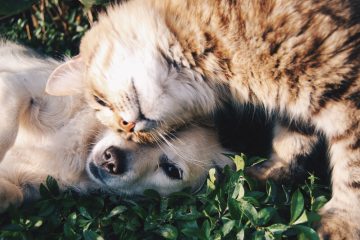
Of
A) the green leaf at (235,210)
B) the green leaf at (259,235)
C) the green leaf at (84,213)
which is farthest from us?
the green leaf at (84,213)

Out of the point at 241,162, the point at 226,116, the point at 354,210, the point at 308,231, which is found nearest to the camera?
the point at 308,231

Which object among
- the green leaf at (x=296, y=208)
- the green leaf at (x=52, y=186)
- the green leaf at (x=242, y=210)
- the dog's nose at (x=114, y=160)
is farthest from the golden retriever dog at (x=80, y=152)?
the green leaf at (x=296, y=208)

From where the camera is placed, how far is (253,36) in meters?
2.24

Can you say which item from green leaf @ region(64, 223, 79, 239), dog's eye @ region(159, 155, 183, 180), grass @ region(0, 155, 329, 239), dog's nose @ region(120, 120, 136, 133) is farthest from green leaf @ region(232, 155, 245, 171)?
green leaf @ region(64, 223, 79, 239)

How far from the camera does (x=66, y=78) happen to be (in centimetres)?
276

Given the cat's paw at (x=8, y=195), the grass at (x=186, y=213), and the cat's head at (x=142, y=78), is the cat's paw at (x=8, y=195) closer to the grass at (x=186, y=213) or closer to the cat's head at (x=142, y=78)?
the grass at (x=186, y=213)

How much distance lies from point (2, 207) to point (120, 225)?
614 mm

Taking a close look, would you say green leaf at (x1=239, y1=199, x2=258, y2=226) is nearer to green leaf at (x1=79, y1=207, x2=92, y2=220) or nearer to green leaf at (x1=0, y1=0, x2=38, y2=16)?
green leaf at (x1=79, y1=207, x2=92, y2=220)

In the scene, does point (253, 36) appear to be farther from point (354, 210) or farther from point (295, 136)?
point (354, 210)

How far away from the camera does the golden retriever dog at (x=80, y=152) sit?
273 cm

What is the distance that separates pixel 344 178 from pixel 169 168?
3.01ft

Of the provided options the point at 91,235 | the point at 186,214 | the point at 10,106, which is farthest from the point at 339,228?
the point at 10,106

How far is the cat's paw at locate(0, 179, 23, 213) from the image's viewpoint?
259 centimetres

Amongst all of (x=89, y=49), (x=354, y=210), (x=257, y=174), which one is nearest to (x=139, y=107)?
(x=89, y=49)
